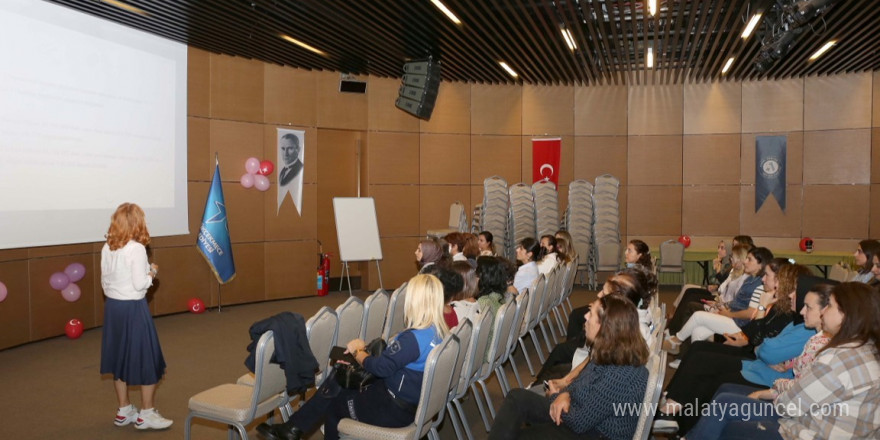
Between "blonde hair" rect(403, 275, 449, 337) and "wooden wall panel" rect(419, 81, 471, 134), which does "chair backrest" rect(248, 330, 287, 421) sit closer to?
"blonde hair" rect(403, 275, 449, 337)

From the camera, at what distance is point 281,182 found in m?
9.80

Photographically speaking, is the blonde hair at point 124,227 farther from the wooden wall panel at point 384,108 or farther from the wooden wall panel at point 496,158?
the wooden wall panel at point 496,158

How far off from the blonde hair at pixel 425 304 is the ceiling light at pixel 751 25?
6.22m

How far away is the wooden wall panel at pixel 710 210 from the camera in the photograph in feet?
38.1

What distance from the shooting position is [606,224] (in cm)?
1094

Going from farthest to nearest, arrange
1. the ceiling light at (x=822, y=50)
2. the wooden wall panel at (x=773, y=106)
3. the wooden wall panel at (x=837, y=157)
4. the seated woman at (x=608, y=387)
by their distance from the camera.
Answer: the wooden wall panel at (x=773, y=106) → the wooden wall panel at (x=837, y=157) → the ceiling light at (x=822, y=50) → the seated woman at (x=608, y=387)

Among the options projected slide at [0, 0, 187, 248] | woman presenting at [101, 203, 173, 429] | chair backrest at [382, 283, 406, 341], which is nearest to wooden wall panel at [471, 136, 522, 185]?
projected slide at [0, 0, 187, 248]

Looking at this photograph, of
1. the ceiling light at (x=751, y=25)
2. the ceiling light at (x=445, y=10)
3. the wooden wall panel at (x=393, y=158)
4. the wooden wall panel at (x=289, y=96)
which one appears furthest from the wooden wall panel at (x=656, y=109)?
the wooden wall panel at (x=289, y=96)

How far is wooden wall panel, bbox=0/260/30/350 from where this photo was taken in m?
6.47

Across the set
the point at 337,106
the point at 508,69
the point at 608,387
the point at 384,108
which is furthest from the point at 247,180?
the point at 608,387

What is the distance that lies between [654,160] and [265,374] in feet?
33.6

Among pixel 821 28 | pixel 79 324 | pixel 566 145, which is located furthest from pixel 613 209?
pixel 79 324

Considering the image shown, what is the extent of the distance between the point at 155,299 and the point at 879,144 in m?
11.7

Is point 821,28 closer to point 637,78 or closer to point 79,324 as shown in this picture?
point 637,78
